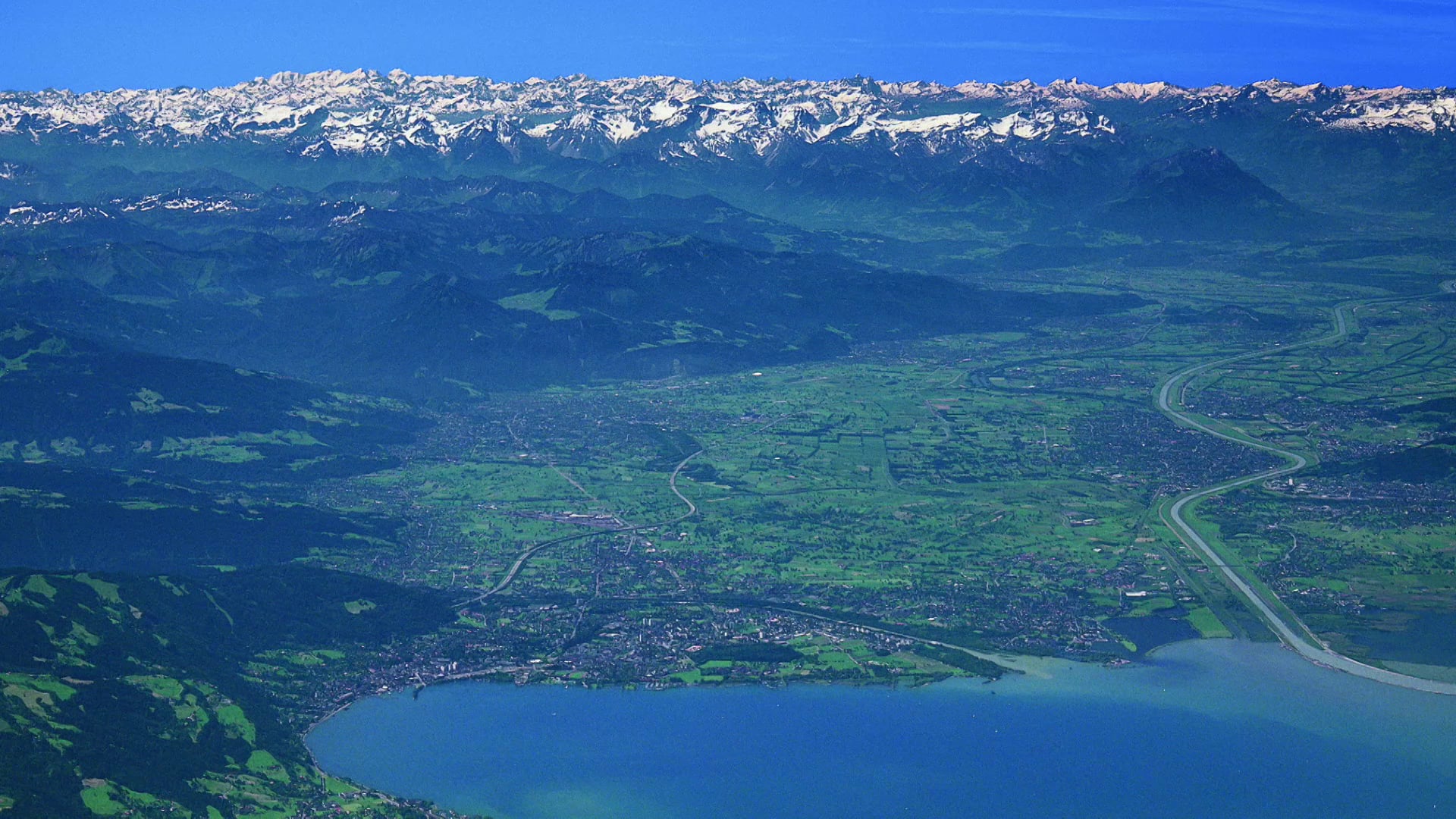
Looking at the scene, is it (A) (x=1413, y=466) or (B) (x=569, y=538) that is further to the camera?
(A) (x=1413, y=466)

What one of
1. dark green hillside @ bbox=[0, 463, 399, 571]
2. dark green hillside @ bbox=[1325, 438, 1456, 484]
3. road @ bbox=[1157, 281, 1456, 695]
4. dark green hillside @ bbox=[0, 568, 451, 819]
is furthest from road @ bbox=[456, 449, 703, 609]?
dark green hillside @ bbox=[1325, 438, 1456, 484]

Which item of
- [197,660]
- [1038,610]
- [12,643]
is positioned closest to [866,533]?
[1038,610]

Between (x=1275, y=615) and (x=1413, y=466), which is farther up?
(x=1413, y=466)

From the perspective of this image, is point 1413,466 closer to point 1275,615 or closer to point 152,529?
point 1275,615

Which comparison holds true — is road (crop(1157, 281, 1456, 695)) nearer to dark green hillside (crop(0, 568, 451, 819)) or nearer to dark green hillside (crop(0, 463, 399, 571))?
Result: dark green hillside (crop(0, 568, 451, 819))

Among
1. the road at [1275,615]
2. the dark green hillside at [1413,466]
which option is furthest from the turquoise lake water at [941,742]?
the dark green hillside at [1413,466]

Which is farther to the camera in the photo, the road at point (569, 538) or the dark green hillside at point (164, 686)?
the road at point (569, 538)

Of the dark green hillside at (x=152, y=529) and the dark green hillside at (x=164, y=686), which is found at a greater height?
the dark green hillside at (x=152, y=529)

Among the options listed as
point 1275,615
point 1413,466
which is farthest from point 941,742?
point 1413,466

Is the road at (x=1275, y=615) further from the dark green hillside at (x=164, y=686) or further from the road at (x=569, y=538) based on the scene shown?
the dark green hillside at (x=164, y=686)
